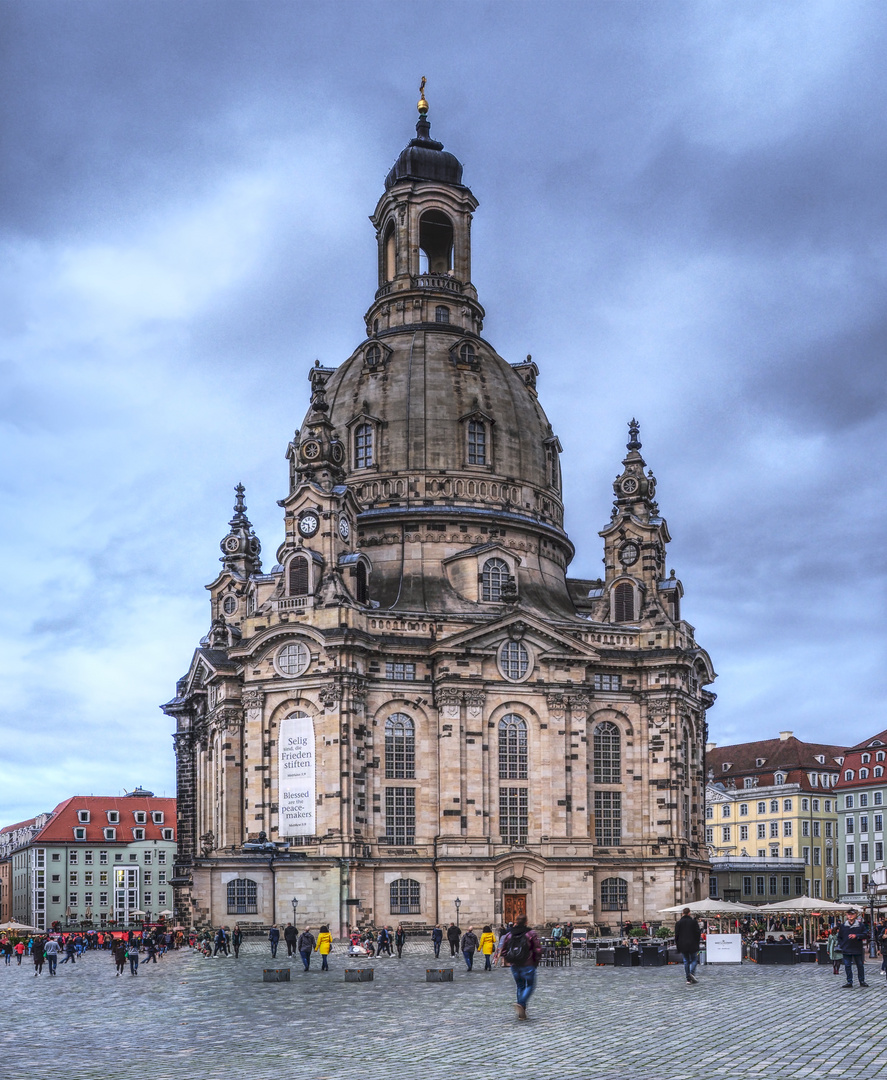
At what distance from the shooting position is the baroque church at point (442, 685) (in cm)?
7706

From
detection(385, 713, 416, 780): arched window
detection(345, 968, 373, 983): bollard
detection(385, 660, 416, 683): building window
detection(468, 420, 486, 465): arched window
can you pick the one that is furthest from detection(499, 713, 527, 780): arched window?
detection(345, 968, 373, 983): bollard

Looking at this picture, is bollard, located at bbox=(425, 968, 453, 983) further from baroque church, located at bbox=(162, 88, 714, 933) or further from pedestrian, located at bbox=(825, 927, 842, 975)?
baroque church, located at bbox=(162, 88, 714, 933)

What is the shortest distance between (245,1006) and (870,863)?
9338 centimetres

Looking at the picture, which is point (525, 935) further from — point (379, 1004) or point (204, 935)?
point (204, 935)

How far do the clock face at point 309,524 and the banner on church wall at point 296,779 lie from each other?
10.7m

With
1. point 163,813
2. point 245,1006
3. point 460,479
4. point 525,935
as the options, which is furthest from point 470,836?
point 163,813

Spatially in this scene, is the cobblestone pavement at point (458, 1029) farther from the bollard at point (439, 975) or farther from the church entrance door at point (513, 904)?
the church entrance door at point (513, 904)

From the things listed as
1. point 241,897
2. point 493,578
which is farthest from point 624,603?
point 241,897

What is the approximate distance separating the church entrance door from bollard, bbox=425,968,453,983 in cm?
3437

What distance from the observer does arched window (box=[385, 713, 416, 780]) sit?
259ft

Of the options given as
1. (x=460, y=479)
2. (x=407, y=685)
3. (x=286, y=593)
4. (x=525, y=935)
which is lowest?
(x=525, y=935)

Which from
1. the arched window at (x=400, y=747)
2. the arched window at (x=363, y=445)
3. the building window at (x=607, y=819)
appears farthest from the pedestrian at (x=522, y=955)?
the arched window at (x=363, y=445)

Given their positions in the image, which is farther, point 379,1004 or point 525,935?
point 379,1004

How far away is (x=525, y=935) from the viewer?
28000 mm
